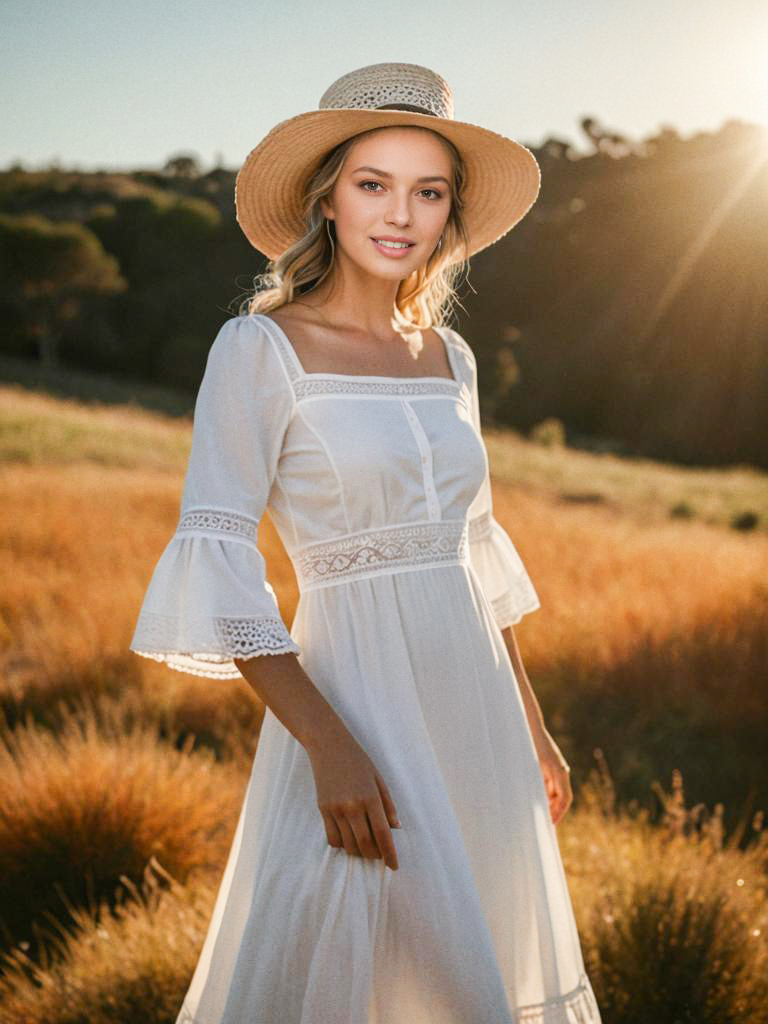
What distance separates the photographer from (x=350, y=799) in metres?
1.49

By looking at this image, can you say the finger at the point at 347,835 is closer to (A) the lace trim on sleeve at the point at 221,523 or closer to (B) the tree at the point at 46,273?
(A) the lace trim on sleeve at the point at 221,523

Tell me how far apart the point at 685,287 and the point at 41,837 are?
5503 centimetres

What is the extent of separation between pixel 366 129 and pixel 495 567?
98cm

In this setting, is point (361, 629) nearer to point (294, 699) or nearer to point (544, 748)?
point (294, 699)

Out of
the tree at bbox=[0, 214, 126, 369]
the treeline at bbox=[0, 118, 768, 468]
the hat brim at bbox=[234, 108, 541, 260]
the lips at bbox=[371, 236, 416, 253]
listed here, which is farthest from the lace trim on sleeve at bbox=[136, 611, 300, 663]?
the tree at bbox=[0, 214, 126, 369]

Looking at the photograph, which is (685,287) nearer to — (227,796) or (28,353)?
(28,353)

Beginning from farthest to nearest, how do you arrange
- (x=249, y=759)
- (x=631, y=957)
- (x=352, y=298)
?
(x=249, y=759) → (x=631, y=957) → (x=352, y=298)

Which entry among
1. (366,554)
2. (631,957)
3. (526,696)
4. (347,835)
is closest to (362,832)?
(347,835)

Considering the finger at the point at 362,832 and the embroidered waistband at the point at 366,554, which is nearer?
the finger at the point at 362,832

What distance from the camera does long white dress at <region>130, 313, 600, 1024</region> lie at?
5.04ft

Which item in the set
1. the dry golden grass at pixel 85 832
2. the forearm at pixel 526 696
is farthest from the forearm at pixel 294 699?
the dry golden grass at pixel 85 832

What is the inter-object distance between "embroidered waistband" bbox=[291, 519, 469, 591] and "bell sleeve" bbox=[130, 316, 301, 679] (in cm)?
16

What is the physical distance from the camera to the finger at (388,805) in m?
1.54

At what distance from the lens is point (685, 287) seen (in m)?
53.5
